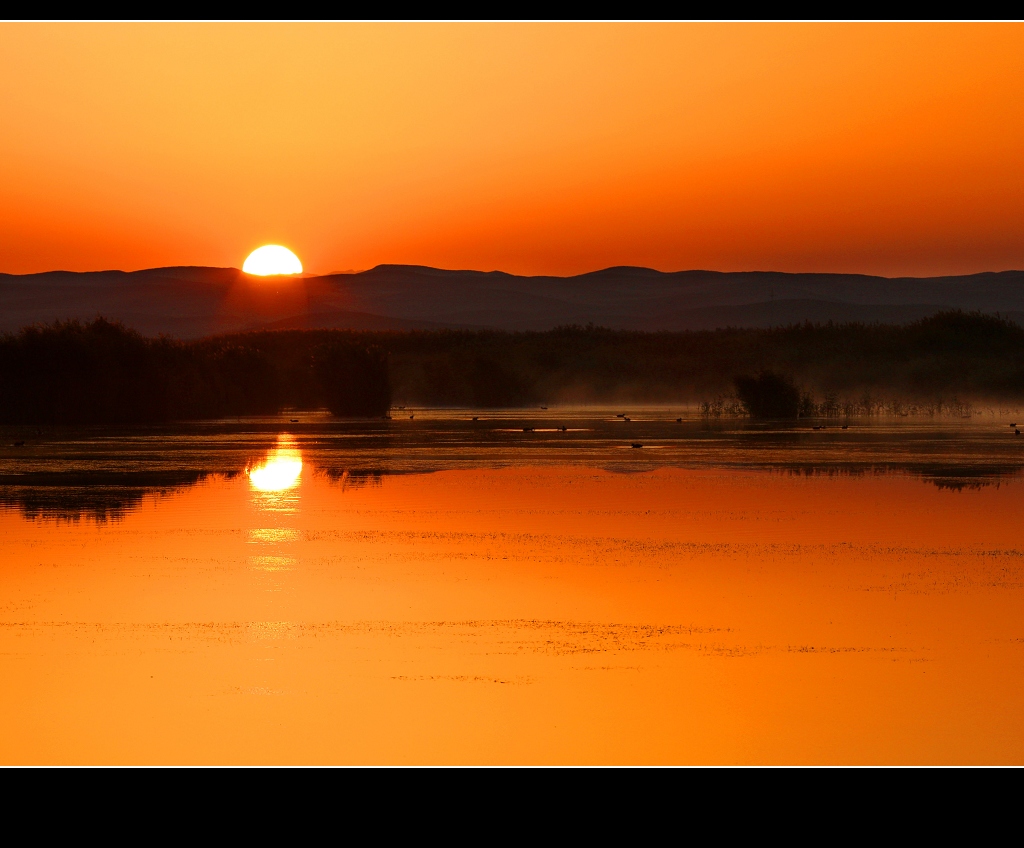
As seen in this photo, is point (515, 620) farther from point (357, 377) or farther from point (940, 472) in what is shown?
point (357, 377)

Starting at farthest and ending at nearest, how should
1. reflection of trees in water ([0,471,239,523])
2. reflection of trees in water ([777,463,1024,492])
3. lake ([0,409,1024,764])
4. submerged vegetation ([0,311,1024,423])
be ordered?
submerged vegetation ([0,311,1024,423]) → reflection of trees in water ([777,463,1024,492]) → reflection of trees in water ([0,471,239,523]) → lake ([0,409,1024,764])

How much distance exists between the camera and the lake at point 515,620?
7.72 meters

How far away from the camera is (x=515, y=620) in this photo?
10.7 meters

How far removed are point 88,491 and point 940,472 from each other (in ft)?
50.0

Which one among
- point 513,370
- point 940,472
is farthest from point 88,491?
point 513,370

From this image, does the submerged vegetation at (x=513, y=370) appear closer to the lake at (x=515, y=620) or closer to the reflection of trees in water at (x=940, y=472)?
the reflection of trees in water at (x=940, y=472)

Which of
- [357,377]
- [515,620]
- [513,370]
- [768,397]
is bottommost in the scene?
[515,620]

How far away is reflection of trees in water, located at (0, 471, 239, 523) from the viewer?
1802 centimetres

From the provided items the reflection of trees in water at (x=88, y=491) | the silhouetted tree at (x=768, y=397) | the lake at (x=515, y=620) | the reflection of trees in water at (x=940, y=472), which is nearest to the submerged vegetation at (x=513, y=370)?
the silhouetted tree at (x=768, y=397)

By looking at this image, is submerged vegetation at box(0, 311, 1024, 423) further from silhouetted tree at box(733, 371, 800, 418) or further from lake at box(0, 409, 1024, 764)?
lake at box(0, 409, 1024, 764)

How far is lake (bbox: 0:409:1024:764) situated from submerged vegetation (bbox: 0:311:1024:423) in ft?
88.9

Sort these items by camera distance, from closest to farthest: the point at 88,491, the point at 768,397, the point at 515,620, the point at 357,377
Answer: the point at 515,620
the point at 88,491
the point at 768,397
the point at 357,377

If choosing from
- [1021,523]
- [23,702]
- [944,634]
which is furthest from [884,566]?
[23,702]

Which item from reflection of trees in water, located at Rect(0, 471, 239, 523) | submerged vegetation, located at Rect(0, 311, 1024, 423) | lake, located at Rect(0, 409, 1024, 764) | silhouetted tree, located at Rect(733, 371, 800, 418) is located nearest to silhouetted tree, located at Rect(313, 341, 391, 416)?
submerged vegetation, located at Rect(0, 311, 1024, 423)
